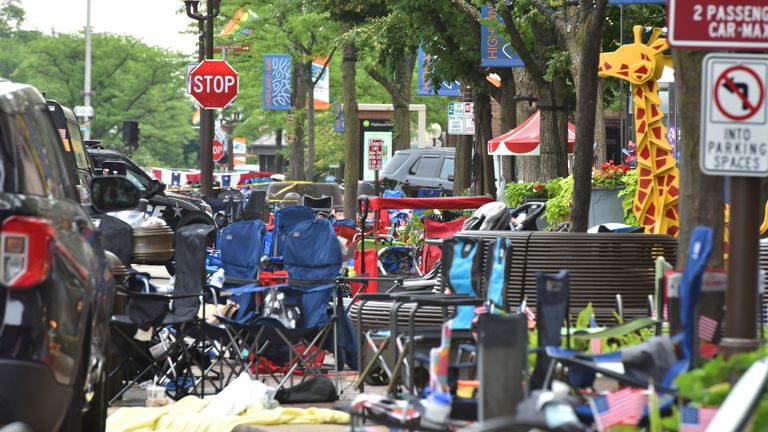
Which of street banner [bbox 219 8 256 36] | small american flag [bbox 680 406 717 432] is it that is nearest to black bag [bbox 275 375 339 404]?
small american flag [bbox 680 406 717 432]

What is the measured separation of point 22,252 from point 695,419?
258cm

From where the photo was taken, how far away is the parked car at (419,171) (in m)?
37.2

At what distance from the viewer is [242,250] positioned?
39.9 ft

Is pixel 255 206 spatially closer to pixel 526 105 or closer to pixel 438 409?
pixel 526 105

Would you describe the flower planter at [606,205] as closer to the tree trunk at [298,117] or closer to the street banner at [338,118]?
the tree trunk at [298,117]

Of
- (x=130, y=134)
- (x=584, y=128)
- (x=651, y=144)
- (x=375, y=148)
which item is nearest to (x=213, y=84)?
(x=375, y=148)

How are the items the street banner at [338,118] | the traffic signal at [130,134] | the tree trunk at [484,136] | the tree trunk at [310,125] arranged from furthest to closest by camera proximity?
the street banner at [338,118] < the tree trunk at [310,125] < the traffic signal at [130,134] < the tree trunk at [484,136]

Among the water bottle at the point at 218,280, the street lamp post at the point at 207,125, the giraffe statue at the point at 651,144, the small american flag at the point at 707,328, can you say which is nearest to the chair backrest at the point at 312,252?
the water bottle at the point at 218,280

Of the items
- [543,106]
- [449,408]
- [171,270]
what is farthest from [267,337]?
[543,106]

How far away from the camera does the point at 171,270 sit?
846 inches

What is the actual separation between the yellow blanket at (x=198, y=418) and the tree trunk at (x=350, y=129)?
21.6 meters

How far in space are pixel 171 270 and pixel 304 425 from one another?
12160 millimetres

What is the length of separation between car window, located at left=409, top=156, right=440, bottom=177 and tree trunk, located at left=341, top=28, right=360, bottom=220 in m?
5.29

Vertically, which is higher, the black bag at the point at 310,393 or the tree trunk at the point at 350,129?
the tree trunk at the point at 350,129
